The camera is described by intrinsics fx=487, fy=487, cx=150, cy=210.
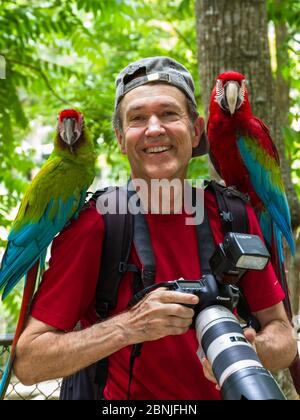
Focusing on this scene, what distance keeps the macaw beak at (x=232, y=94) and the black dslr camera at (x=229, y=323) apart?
118cm

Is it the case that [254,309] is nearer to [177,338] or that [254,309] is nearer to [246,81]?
[177,338]

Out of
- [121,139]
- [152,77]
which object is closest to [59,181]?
[121,139]

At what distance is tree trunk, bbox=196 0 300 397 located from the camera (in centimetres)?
262

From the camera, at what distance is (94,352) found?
1.42m

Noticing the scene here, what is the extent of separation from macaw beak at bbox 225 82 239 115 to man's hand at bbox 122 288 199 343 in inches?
52.8

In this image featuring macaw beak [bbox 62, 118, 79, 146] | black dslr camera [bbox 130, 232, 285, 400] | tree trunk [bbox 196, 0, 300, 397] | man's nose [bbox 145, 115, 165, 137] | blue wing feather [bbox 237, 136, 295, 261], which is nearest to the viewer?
black dslr camera [bbox 130, 232, 285, 400]

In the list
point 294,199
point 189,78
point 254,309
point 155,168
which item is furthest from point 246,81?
point 254,309

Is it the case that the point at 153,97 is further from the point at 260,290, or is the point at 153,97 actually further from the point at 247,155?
the point at 247,155

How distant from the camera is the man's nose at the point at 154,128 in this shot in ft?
5.50

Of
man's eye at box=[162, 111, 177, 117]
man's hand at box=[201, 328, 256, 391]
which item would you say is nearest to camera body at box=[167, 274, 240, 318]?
man's hand at box=[201, 328, 256, 391]

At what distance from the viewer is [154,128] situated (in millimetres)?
1680

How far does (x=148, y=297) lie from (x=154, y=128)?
606mm

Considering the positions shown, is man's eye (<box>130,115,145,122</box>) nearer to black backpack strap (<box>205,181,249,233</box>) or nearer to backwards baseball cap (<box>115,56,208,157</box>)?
backwards baseball cap (<box>115,56,208,157</box>)
